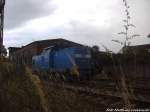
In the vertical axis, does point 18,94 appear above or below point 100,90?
above

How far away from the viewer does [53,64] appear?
26000mm

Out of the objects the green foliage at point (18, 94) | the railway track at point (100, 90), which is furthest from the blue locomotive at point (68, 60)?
the green foliage at point (18, 94)

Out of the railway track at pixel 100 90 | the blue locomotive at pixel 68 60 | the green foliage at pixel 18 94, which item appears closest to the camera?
the green foliage at pixel 18 94

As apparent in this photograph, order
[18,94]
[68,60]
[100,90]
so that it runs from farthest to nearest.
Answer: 1. [68,60]
2. [100,90]
3. [18,94]

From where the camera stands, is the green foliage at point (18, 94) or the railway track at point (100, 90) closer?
the green foliage at point (18, 94)

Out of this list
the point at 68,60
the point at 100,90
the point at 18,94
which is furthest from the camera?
the point at 68,60

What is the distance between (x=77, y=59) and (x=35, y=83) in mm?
20108

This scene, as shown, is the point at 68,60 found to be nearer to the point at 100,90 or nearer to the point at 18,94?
the point at 100,90

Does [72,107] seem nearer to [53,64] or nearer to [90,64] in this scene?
[90,64]

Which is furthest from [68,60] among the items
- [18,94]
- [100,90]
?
[18,94]

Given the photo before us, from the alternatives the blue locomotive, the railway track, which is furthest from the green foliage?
the blue locomotive

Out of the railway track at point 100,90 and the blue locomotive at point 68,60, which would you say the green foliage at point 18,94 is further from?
the blue locomotive at point 68,60

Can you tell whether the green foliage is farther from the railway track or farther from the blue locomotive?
the blue locomotive

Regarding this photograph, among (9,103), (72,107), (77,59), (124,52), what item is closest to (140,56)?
(124,52)
